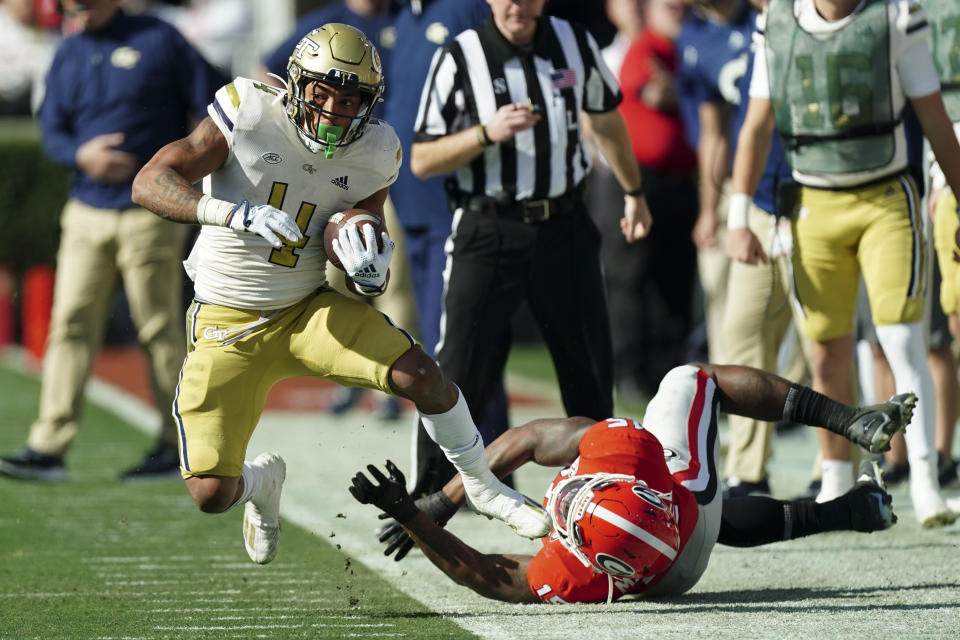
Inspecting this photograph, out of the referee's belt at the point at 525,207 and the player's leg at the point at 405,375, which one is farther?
the referee's belt at the point at 525,207

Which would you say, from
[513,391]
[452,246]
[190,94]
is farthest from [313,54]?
[513,391]

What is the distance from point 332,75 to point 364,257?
1.69ft

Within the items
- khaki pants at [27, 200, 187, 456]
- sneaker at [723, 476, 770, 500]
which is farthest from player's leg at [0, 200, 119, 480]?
sneaker at [723, 476, 770, 500]

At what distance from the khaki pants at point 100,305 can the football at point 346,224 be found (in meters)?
2.80

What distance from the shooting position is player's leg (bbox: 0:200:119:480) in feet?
23.8

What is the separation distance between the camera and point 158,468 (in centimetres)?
736

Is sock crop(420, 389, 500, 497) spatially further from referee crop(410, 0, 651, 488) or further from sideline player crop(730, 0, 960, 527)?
sideline player crop(730, 0, 960, 527)

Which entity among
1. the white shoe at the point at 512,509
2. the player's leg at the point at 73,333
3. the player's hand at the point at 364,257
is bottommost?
the player's leg at the point at 73,333

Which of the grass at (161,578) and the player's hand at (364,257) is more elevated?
the player's hand at (364,257)

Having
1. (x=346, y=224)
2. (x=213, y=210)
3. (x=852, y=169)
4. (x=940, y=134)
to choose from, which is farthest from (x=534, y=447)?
(x=940, y=134)

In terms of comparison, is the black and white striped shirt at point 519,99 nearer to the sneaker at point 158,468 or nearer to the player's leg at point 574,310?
the player's leg at point 574,310

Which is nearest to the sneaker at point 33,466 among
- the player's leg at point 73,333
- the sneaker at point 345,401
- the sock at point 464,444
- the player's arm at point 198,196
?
the player's leg at point 73,333

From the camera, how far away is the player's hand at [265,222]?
4.20 metres

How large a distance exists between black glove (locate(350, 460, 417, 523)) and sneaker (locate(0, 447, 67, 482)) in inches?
124
